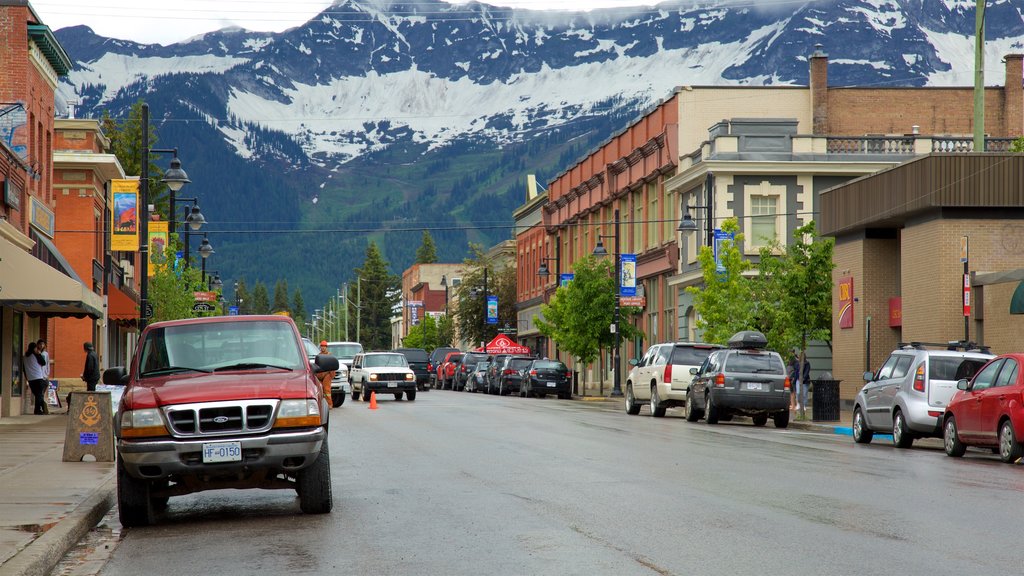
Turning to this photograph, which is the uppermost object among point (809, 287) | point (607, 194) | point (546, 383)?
point (607, 194)

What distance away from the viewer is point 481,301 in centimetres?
9669

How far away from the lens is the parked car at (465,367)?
6702 centimetres

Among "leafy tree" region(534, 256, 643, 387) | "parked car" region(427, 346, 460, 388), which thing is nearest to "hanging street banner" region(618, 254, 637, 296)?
"leafy tree" region(534, 256, 643, 387)

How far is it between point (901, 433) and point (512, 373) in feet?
117

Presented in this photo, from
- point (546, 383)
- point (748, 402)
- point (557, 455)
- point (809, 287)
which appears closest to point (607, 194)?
point (546, 383)

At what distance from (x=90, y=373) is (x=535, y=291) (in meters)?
54.4

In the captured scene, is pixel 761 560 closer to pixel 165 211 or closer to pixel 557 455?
pixel 557 455

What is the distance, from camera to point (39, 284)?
28.8 metres

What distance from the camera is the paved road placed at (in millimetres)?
9867

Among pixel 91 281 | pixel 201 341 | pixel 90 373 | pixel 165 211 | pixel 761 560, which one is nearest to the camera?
pixel 761 560

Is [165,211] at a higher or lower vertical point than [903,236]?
higher

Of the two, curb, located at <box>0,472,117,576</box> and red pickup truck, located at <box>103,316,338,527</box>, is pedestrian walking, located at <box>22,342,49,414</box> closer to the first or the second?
curb, located at <box>0,472,117,576</box>

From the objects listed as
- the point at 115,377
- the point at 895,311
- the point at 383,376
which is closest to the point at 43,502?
the point at 115,377

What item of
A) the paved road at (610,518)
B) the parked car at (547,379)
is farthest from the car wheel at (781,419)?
the parked car at (547,379)
